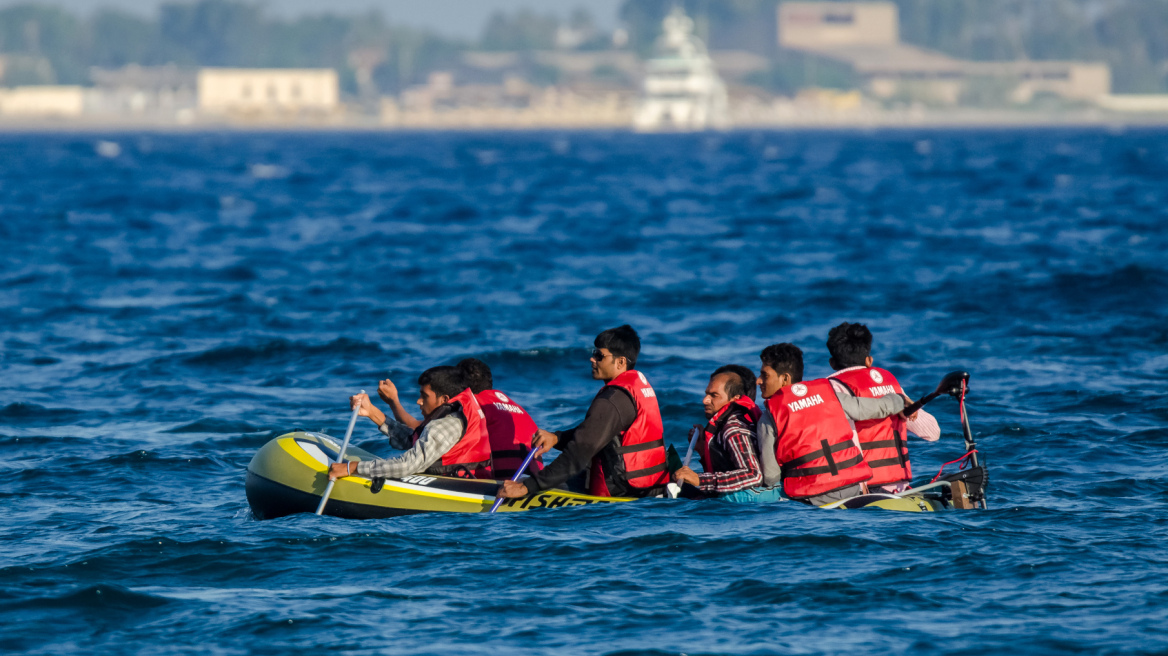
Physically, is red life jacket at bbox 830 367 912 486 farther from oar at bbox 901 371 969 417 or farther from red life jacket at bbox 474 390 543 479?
red life jacket at bbox 474 390 543 479

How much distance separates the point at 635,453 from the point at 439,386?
1.53m

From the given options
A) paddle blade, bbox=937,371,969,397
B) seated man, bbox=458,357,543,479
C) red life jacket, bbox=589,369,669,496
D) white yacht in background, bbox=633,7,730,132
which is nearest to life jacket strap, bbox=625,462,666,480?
red life jacket, bbox=589,369,669,496

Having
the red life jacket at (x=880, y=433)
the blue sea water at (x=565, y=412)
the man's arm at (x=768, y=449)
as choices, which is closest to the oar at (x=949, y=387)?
the red life jacket at (x=880, y=433)

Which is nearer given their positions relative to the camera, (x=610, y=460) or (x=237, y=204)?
(x=610, y=460)

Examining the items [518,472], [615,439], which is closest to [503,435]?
[518,472]

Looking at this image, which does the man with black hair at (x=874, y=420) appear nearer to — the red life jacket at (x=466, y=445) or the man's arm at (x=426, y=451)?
the red life jacket at (x=466, y=445)

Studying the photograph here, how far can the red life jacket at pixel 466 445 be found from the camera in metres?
10.6

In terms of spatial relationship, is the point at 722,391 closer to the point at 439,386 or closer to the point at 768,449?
the point at 768,449

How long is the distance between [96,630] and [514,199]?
44.4 metres

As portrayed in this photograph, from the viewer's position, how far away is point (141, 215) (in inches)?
1735

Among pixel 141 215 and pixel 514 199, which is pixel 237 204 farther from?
pixel 514 199

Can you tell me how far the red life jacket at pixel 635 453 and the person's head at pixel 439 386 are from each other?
→ 3.82 ft

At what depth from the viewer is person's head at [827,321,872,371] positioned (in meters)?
10.2

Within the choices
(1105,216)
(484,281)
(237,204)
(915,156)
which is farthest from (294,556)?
(915,156)
